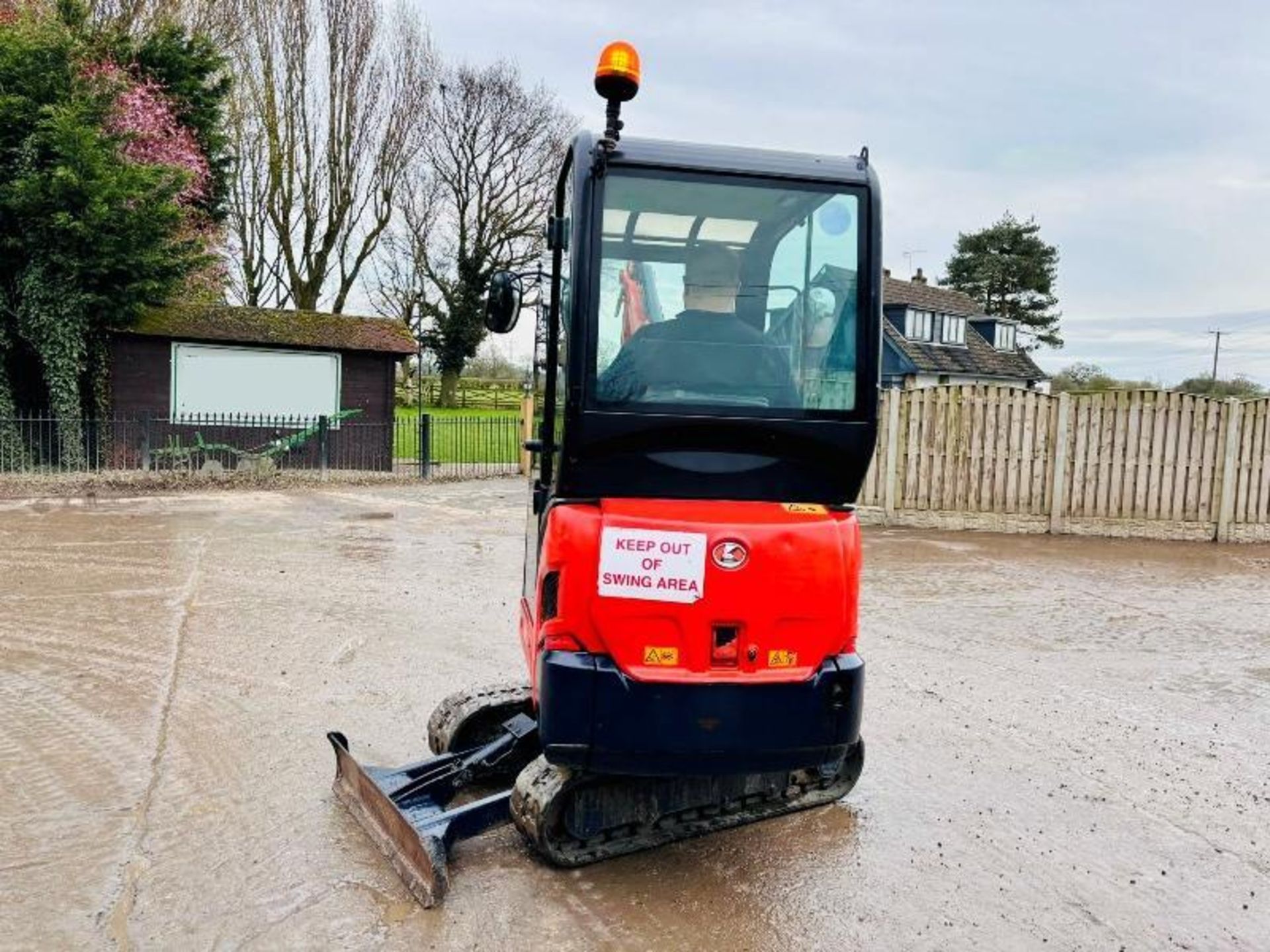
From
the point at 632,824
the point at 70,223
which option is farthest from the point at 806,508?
the point at 70,223

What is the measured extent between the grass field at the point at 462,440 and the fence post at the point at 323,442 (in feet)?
5.09

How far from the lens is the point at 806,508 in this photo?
3545 millimetres

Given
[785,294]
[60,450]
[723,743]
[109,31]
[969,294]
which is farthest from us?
[969,294]

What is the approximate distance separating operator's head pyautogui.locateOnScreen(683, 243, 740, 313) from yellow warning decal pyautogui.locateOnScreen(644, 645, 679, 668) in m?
1.20

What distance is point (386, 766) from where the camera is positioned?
15.5 ft

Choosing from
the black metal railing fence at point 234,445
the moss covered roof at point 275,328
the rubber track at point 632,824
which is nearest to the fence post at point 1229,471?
the rubber track at point 632,824

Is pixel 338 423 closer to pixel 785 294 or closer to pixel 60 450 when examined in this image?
pixel 60 450

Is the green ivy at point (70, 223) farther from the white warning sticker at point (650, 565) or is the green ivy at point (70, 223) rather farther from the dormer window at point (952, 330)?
the dormer window at point (952, 330)

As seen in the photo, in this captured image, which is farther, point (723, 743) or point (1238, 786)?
point (1238, 786)

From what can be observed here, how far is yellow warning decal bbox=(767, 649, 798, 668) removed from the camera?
341cm

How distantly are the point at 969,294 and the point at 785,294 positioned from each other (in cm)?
5438

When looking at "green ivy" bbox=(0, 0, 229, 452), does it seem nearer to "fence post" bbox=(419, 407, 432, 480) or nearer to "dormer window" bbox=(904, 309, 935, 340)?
"fence post" bbox=(419, 407, 432, 480)

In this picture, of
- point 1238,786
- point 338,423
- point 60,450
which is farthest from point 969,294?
point 1238,786

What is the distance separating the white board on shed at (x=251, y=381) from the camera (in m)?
20.0
